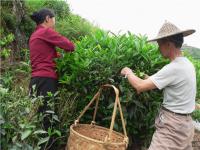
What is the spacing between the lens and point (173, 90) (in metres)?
4.35

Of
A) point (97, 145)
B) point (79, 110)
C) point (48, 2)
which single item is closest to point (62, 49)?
point (79, 110)

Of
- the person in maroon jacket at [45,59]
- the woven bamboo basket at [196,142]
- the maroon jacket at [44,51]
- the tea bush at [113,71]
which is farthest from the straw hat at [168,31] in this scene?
the woven bamboo basket at [196,142]

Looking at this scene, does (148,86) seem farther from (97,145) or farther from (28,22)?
(28,22)

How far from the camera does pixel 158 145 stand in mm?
4363

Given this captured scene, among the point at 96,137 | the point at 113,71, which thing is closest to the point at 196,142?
the point at 113,71

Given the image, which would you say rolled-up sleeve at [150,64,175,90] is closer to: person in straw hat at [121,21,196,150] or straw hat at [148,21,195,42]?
person in straw hat at [121,21,196,150]

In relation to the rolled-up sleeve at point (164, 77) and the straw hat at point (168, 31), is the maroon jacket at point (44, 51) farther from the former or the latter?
the rolled-up sleeve at point (164, 77)

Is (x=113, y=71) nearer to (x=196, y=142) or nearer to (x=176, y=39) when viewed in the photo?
(x=176, y=39)

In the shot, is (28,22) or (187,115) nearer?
(187,115)

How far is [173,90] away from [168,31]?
0.60 m

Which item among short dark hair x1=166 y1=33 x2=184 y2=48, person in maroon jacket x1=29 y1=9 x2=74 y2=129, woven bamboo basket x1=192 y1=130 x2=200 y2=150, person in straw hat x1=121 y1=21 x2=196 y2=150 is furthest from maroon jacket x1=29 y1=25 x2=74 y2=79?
woven bamboo basket x1=192 y1=130 x2=200 y2=150

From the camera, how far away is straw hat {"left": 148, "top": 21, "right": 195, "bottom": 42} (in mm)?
4398

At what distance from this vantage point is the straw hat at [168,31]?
4398 mm

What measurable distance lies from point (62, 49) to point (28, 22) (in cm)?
301
